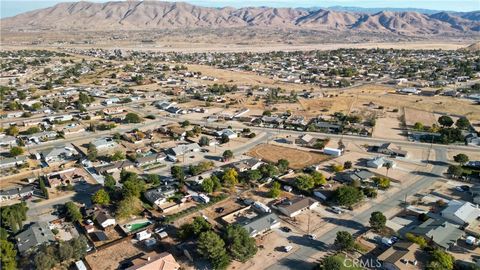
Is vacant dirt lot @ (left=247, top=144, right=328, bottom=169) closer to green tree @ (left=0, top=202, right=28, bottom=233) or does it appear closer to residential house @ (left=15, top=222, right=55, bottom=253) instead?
residential house @ (left=15, top=222, right=55, bottom=253)

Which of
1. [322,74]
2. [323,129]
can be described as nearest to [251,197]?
[323,129]

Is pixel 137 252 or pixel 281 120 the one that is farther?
pixel 281 120

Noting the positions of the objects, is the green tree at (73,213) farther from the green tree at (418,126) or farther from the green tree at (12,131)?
the green tree at (418,126)

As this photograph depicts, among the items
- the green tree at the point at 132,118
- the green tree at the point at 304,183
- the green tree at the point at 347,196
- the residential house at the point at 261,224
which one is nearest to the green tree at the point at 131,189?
the residential house at the point at 261,224

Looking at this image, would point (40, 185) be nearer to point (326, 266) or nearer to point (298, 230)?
point (298, 230)

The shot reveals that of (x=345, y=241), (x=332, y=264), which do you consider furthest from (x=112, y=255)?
(x=345, y=241)

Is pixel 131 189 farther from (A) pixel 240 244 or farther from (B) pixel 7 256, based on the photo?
(A) pixel 240 244
